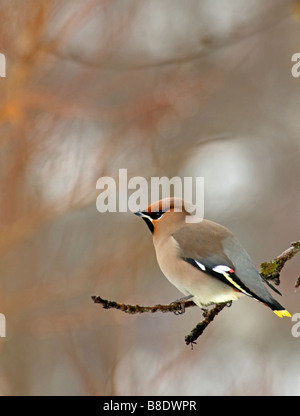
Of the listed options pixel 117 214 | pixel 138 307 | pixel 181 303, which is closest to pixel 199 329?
pixel 181 303

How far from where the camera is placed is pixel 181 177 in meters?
5.67

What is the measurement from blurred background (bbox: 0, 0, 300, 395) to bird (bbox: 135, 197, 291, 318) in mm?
2308

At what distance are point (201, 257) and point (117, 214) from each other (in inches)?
137

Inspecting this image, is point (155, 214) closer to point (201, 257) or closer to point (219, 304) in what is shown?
point (201, 257)

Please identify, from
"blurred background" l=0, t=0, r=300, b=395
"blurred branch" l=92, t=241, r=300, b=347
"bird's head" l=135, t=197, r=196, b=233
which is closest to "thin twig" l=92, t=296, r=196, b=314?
"blurred branch" l=92, t=241, r=300, b=347

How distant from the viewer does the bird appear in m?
2.29

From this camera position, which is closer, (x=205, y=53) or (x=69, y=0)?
(x=69, y=0)

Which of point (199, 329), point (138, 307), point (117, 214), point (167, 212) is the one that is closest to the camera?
point (138, 307)

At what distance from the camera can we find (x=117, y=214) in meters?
5.86

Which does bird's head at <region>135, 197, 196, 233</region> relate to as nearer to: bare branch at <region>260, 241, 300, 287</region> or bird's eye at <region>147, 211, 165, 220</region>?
bird's eye at <region>147, 211, 165, 220</region>

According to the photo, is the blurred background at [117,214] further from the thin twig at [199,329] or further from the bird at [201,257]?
the thin twig at [199,329]
